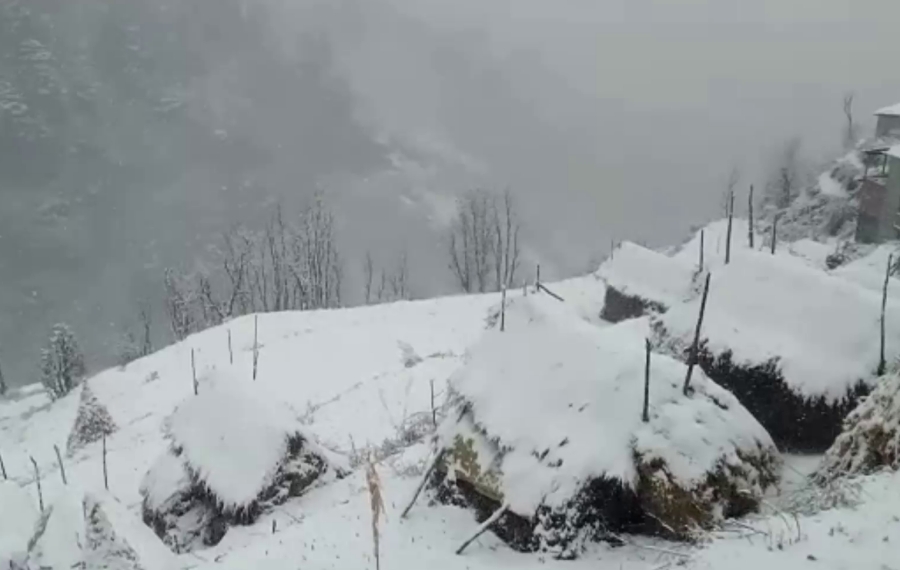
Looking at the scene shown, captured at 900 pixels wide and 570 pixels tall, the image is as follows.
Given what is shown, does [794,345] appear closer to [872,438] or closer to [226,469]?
[872,438]

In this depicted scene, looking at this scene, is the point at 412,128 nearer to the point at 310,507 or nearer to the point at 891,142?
the point at 891,142

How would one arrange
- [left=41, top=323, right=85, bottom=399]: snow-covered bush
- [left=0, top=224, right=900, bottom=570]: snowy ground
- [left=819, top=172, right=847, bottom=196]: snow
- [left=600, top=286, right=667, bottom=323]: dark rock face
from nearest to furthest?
[left=0, top=224, right=900, bottom=570]: snowy ground
[left=600, top=286, right=667, bottom=323]: dark rock face
[left=819, top=172, right=847, bottom=196]: snow
[left=41, top=323, right=85, bottom=399]: snow-covered bush

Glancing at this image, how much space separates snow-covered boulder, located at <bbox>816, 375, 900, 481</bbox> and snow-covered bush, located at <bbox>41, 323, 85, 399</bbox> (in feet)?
149

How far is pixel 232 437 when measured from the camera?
12.2 meters

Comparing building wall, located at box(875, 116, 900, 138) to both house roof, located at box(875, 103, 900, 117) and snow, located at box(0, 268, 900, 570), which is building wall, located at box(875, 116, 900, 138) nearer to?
house roof, located at box(875, 103, 900, 117)

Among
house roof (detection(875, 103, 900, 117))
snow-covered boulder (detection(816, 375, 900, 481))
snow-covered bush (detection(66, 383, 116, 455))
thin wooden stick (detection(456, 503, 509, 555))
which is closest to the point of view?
snow-covered boulder (detection(816, 375, 900, 481))

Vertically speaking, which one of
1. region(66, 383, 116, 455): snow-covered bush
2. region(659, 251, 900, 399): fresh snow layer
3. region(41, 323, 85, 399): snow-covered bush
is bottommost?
region(41, 323, 85, 399): snow-covered bush

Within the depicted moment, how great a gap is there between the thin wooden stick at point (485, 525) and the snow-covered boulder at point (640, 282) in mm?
15270

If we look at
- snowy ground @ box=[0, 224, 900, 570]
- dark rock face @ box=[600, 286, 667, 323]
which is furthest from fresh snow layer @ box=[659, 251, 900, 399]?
dark rock face @ box=[600, 286, 667, 323]

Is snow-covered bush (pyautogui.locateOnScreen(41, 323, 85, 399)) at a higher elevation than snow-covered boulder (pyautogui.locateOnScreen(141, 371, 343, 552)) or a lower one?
lower

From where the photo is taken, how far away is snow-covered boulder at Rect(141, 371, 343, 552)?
11.5 metres

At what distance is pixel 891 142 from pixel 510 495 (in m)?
41.0

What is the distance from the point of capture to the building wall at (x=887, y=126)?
41562mm

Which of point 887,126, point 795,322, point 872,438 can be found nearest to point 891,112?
point 887,126
